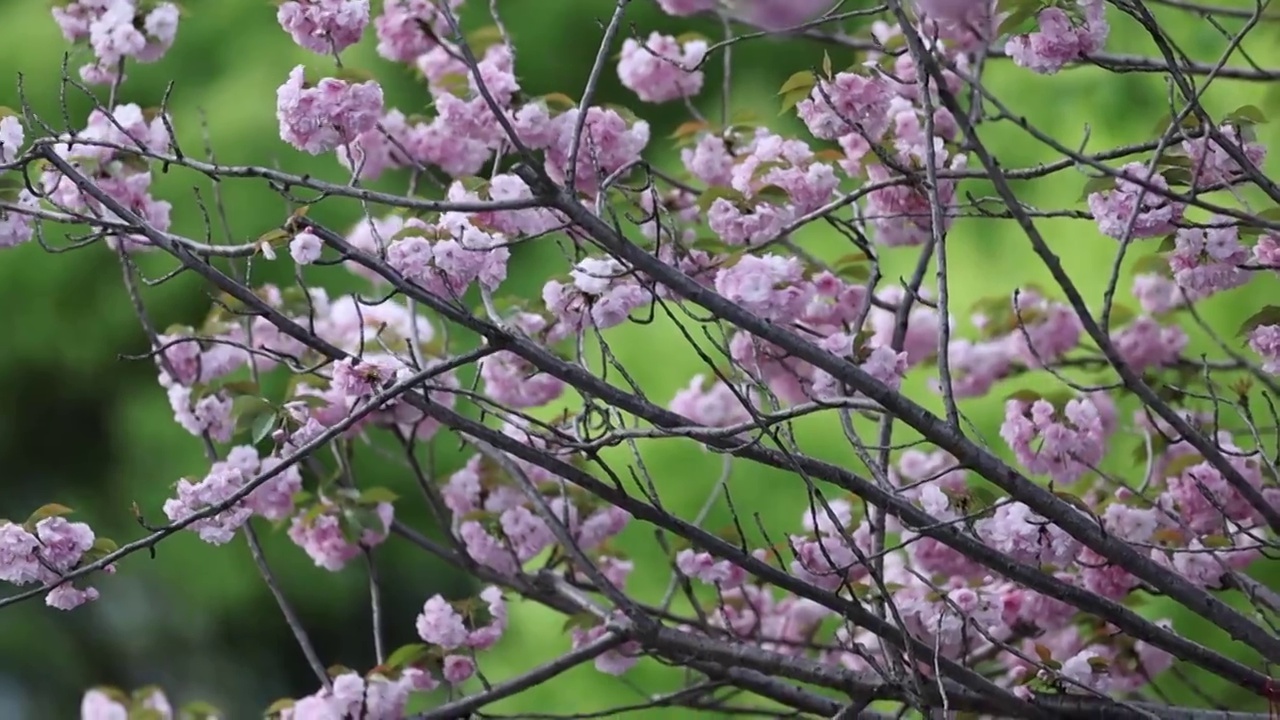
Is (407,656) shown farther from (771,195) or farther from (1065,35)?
(1065,35)

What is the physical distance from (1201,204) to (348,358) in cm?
85

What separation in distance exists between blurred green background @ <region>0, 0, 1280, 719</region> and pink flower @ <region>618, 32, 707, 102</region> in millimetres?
810

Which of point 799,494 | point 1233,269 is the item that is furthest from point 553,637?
point 1233,269

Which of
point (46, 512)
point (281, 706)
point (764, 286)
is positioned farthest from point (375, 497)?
point (764, 286)

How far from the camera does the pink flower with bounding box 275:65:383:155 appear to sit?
5.29 ft

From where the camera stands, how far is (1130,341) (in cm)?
224

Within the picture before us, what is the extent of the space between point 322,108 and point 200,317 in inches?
112

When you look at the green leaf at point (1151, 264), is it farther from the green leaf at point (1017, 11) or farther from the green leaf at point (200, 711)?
the green leaf at point (200, 711)

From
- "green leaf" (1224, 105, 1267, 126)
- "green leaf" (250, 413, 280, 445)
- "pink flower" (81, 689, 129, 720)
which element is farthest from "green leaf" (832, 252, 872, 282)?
"pink flower" (81, 689, 129, 720)

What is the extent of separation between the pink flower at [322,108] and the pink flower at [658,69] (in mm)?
579

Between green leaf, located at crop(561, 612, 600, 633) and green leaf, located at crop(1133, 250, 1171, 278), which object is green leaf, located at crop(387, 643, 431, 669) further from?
green leaf, located at crop(1133, 250, 1171, 278)

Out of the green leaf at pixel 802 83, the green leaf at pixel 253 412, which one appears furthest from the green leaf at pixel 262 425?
the green leaf at pixel 802 83

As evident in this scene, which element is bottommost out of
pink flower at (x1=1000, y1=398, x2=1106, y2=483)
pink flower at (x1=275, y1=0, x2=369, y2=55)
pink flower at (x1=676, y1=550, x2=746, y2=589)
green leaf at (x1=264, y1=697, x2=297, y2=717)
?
green leaf at (x1=264, y1=697, x2=297, y2=717)

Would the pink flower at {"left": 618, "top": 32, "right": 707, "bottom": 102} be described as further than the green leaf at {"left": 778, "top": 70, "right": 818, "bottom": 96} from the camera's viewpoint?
Yes
